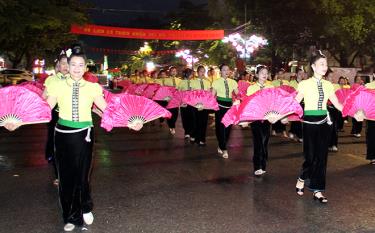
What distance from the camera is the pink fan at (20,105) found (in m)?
5.17

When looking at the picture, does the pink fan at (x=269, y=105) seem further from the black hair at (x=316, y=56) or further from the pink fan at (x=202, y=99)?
the pink fan at (x=202, y=99)

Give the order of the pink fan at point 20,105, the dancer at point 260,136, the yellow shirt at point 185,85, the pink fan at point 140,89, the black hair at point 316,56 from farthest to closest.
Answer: the pink fan at point 140,89, the yellow shirt at point 185,85, the dancer at point 260,136, the black hair at point 316,56, the pink fan at point 20,105

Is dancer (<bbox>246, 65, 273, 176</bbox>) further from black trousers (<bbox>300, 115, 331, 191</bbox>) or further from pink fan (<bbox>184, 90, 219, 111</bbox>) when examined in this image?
pink fan (<bbox>184, 90, 219, 111</bbox>)

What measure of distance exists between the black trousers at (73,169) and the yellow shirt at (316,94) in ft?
9.40

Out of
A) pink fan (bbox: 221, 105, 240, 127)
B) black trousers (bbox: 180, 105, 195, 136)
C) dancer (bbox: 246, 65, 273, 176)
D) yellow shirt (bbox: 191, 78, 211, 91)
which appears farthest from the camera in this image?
black trousers (bbox: 180, 105, 195, 136)

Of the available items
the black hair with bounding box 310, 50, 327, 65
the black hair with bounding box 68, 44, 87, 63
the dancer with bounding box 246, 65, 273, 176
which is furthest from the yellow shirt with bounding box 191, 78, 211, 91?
the black hair with bounding box 68, 44, 87, 63

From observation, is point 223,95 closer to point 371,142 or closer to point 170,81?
point 371,142

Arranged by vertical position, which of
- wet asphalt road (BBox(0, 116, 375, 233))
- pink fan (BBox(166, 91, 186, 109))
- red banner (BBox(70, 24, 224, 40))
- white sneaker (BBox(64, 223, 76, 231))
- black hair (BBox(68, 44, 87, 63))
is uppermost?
red banner (BBox(70, 24, 224, 40))

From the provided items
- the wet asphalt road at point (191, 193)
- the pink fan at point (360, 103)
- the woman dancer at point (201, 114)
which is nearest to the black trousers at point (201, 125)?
the woman dancer at point (201, 114)

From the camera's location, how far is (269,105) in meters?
6.53

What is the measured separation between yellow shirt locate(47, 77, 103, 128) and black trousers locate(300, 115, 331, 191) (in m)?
2.90

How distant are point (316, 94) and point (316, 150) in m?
0.74

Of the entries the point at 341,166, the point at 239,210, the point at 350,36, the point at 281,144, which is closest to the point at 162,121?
the point at 281,144

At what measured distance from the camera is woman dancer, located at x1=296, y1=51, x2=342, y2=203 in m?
6.18
